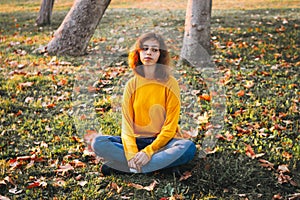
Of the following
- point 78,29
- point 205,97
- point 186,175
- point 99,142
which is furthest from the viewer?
point 78,29

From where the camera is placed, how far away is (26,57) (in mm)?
6953

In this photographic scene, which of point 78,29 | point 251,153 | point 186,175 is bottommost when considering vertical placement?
point 186,175

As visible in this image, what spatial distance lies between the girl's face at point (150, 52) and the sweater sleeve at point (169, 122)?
0.29m

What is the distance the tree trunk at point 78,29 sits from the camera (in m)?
6.85

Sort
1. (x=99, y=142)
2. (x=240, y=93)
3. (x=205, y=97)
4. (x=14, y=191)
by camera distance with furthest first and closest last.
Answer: (x=240, y=93) < (x=205, y=97) < (x=99, y=142) < (x=14, y=191)

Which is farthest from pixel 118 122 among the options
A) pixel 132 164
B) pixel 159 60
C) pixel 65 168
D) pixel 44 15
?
pixel 44 15

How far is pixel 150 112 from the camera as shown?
3.37 m

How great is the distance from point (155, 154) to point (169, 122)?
0.29 metres

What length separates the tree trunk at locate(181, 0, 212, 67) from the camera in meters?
6.24

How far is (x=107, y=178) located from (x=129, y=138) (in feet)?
1.25

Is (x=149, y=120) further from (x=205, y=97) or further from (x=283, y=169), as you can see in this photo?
(x=205, y=97)

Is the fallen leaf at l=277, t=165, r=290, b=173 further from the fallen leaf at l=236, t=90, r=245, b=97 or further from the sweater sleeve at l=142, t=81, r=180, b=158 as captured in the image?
the fallen leaf at l=236, t=90, r=245, b=97

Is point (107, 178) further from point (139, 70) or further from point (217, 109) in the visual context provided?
Result: point (217, 109)

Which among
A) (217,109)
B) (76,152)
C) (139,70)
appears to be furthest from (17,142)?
(217,109)
